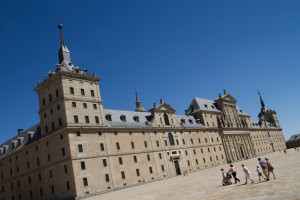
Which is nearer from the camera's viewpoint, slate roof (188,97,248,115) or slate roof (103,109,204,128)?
slate roof (103,109,204,128)

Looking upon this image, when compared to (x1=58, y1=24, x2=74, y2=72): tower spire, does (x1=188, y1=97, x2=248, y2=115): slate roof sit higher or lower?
lower

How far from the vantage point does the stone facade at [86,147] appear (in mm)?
41500

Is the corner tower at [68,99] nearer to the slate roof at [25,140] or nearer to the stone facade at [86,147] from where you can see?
the stone facade at [86,147]

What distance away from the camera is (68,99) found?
43.5 m

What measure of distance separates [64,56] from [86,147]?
63.3 feet

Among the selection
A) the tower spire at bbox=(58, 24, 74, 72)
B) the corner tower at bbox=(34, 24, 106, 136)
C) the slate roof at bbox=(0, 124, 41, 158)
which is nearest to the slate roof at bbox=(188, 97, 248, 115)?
the corner tower at bbox=(34, 24, 106, 136)

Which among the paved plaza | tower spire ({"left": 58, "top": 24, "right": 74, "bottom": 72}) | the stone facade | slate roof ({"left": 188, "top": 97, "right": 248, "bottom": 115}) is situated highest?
tower spire ({"left": 58, "top": 24, "right": 74, "bottom": 72})

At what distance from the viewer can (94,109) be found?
46844 mm

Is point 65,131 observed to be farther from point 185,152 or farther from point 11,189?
Answer: point 185,152

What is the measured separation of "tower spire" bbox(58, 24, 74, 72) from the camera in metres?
48.0

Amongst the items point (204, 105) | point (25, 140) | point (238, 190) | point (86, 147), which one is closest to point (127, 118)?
point (86, 147)

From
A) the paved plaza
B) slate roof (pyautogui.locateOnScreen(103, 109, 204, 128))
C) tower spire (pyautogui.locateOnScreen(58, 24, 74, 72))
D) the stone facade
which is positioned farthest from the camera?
slate roof (pyautogui.locateOnScreen(103, 109, 204, 128))

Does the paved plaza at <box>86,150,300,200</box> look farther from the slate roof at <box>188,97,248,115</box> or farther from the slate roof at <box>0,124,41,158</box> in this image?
the slate roof at <box>188,97,248,115</box>

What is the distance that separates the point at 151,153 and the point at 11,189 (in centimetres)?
3037
